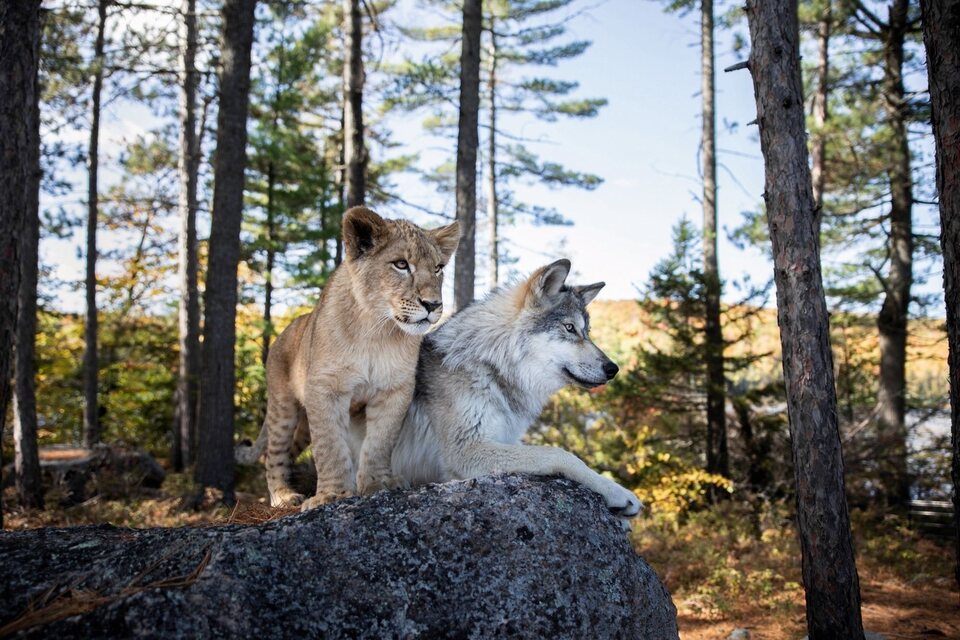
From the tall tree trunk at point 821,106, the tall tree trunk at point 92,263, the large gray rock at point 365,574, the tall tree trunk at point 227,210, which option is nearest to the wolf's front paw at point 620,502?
the large gray rock at point 365,574

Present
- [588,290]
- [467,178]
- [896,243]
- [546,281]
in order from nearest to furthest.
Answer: [546,281], [588,290], [467,178], [896,243]

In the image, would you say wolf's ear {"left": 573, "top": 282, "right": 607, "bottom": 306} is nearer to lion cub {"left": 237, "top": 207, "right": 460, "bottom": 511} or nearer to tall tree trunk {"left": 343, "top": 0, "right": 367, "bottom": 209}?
lion cub {"left": 237, "top": 207, "right": 460, "bottom": 511}

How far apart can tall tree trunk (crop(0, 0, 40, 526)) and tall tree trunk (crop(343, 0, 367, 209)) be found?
7863mm

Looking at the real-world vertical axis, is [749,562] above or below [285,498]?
below

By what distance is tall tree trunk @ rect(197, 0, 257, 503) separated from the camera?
11164mm

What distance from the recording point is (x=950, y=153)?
4.89 metres

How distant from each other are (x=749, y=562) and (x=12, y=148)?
10.9 metres

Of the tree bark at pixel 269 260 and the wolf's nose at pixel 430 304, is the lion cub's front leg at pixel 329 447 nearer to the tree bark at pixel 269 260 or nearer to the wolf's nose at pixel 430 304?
the wolf's nose at pixel 430 304

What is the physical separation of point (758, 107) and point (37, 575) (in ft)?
20.0

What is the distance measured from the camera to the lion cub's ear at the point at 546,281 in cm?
493

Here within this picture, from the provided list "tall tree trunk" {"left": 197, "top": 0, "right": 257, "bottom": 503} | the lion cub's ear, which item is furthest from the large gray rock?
Answer: "tall tree trunk" {"left": 197, "top": 0, "right": 257, "bottom": 503}

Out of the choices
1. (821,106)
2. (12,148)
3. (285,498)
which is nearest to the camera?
(285,498)

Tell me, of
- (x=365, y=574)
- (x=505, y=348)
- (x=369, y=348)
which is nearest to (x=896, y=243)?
(x=505, y=348)

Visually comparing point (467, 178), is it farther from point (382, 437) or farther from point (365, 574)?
point (365, 574)
